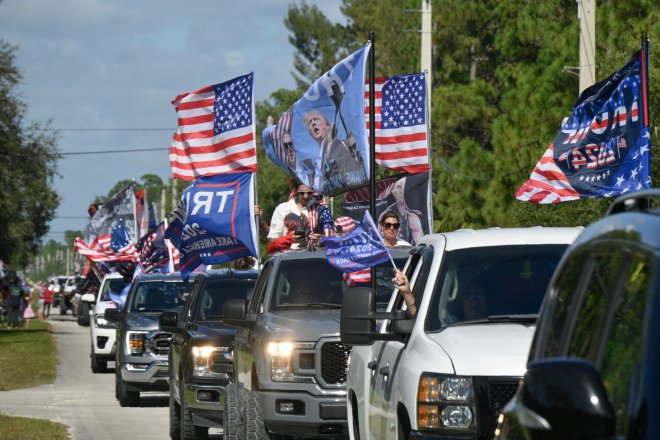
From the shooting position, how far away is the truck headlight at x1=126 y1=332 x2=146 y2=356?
70.2 feet

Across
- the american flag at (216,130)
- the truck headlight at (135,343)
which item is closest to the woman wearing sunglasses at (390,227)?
the american flag at (216,130)

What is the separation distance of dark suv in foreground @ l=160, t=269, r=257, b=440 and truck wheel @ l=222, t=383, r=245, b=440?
190 centimetres

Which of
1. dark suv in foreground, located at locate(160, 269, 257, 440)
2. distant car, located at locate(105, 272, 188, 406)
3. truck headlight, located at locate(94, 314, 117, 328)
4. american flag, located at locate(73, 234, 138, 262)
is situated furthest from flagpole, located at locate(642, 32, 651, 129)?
american flag, located at locate(73, 234, 138, 262)

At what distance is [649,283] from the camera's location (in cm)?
346

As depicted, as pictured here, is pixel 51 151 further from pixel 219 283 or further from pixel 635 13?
pixel 219 283

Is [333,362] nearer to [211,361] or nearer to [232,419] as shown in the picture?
[232,419]

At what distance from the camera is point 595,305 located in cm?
412

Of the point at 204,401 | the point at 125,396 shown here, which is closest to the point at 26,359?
the point at 125,396

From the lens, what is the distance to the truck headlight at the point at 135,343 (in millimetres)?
21406

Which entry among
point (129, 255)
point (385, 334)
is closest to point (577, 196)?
point (385, 334)

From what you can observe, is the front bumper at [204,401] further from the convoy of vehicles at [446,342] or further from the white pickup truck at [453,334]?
the white pickup truck at [453,334]

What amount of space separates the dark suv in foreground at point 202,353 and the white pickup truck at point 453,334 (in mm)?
5663

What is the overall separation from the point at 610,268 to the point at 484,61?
5378cm

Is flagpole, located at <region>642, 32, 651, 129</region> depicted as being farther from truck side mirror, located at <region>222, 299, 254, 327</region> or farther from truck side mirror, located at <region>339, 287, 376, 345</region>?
truck side mirror, located at <region>339, 287, 376, 345</region>
